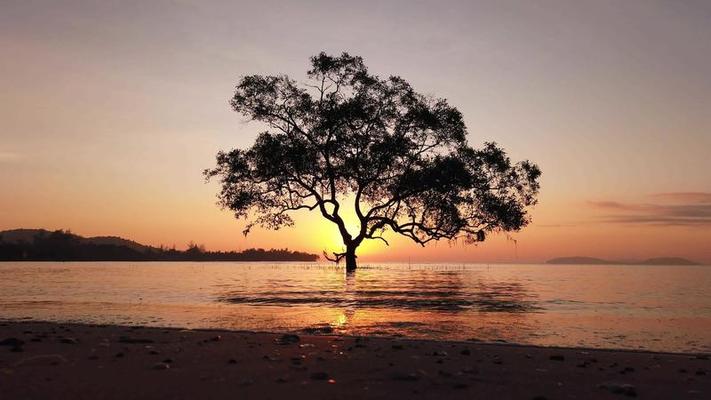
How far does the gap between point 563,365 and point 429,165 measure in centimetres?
3903

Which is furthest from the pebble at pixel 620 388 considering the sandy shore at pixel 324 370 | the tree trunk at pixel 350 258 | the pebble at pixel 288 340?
the tree trunk at pixel 350 258

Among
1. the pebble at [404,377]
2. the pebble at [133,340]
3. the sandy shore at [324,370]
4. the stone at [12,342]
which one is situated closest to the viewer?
the sandy shore at [324,370]

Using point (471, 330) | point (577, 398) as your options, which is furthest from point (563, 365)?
point (471, 330)

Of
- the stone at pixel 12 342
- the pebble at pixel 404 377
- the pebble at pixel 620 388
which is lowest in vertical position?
the pebble at pixel 620 388

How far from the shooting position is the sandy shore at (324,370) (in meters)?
5.89

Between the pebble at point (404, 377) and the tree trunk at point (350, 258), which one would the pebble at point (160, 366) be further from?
the tree trunk at point (350, 258)

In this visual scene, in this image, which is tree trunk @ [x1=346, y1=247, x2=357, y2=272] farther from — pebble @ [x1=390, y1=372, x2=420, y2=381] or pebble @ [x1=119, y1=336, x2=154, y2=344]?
pebble @ [x1=390, y1=372, x2=420, y2=381]

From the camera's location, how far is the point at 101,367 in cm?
709

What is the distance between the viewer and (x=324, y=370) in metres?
7.08

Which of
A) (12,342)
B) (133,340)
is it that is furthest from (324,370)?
(12,342)

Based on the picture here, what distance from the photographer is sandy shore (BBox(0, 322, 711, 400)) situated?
232 inches

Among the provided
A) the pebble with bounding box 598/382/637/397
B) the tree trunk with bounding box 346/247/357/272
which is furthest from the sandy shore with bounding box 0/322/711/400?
the tree trunk with bounding box 346/247/357/272

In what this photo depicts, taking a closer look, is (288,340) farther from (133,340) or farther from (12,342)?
(12,342)

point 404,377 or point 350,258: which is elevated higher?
point 350,258
